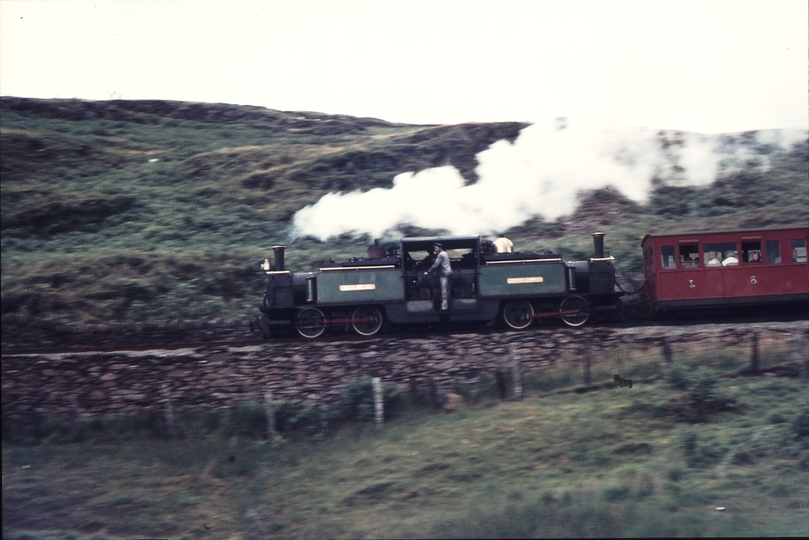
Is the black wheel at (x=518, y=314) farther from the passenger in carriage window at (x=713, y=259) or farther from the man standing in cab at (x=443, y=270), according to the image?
the passenger in carriage window at (x=713, y=259)

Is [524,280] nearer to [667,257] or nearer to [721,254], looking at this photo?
[667,257]

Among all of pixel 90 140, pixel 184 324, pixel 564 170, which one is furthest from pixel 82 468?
pixel 564 170

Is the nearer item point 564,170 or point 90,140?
point 90,140

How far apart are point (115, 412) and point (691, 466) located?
9.67 metres

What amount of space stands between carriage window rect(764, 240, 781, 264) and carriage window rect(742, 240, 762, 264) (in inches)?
6.2

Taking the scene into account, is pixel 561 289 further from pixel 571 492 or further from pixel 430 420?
pixel 571 492

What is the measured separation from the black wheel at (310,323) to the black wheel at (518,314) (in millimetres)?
3790

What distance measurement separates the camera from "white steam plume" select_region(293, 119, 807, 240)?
65.1 ft

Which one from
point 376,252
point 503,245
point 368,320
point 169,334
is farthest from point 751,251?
point 169,334

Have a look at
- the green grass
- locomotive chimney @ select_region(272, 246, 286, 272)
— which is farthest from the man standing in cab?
locomotive chimney @ select_region(272, 246, 286, 272)

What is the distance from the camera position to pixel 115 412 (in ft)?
40.0

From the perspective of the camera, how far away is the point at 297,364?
42.1 feet

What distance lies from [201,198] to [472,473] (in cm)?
1439

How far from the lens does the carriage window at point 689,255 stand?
14.3m
